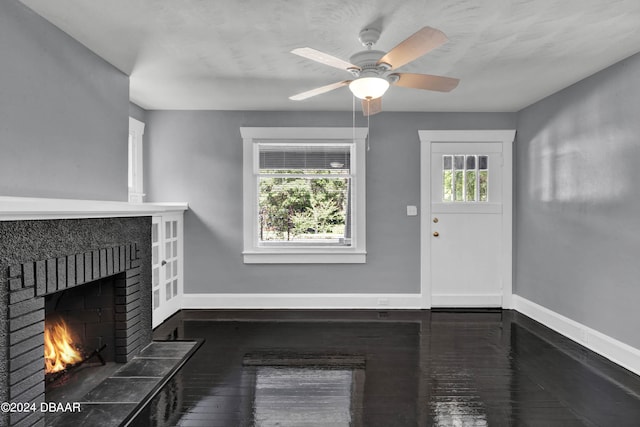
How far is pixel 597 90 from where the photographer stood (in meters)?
2.98

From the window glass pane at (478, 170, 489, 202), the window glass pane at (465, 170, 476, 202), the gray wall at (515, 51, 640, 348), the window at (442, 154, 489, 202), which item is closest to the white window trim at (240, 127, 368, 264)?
the window at (442, 154, 489, 202)

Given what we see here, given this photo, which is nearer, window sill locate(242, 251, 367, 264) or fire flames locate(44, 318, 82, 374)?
fire flames locate(44, 318, 82, 374)

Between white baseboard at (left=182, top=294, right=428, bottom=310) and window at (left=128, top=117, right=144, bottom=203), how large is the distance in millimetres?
1298

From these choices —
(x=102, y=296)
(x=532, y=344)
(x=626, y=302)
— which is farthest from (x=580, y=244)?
(x=102, y=296)

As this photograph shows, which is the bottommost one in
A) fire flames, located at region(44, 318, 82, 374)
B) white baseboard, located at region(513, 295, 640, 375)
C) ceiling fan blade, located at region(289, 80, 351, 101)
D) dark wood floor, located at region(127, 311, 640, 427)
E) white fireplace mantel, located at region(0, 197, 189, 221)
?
dark wood floor, located at region(127, 311, 640, 427)

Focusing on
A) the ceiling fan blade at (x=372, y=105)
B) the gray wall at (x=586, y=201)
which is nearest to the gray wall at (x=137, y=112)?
the ceiling fan blade at (x=372, y=105)

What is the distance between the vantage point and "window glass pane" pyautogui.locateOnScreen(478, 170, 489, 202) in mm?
4266

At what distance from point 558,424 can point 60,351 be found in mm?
3129

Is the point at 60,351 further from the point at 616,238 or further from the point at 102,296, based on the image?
the point at 616,238

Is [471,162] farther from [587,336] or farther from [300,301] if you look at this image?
[300,301]

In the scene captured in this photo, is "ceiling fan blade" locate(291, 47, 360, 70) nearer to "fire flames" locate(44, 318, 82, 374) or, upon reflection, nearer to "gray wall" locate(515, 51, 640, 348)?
"gray wall" locate(515, 51, 640, 348)

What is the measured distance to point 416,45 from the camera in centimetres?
180

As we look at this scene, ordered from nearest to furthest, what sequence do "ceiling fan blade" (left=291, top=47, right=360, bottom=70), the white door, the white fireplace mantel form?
the white fireplace mantel
"ceiling fan blade" (left=291, top=47, right=360, bottom=70)
the white door

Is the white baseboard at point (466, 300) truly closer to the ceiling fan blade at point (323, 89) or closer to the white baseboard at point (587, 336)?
the white baseboard at point (587, 336)
